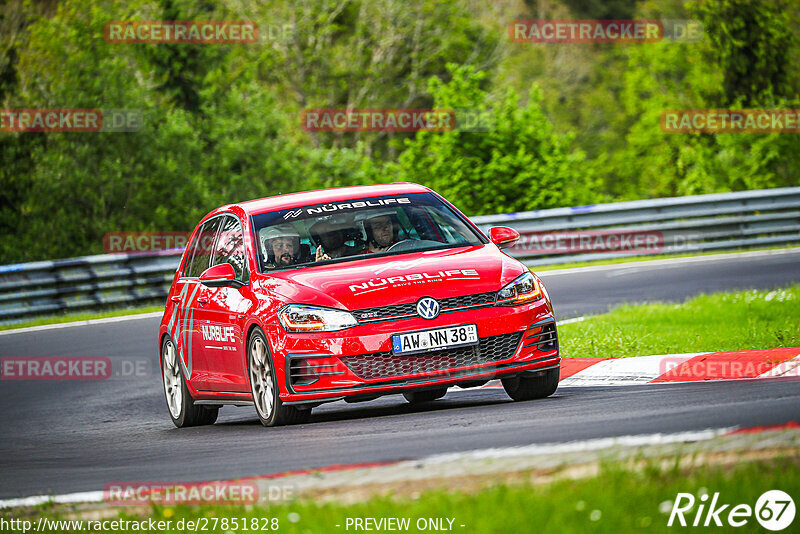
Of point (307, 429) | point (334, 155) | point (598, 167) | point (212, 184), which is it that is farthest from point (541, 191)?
point (598, 167)

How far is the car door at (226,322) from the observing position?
9.49m

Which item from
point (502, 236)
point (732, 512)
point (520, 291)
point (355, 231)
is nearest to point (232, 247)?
point (355, 231)

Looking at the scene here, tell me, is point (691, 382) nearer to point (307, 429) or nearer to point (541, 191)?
point (307, 429)

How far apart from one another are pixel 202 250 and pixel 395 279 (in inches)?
108

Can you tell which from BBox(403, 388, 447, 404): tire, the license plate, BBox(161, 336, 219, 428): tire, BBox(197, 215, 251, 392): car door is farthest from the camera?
BBox(161, 336, 219, 428): tire

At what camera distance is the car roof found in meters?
10.1

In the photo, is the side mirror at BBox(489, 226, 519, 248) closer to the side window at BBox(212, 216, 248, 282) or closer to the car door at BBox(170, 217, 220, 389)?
the side window at BBox(212, 216, 248, 282)

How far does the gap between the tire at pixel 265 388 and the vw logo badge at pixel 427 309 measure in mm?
1048

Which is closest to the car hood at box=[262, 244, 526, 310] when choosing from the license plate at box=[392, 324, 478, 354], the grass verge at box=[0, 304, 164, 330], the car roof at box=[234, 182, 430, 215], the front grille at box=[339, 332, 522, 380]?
the license plate at box=[392, 324, 478, 354]

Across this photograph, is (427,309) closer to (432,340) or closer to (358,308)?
(432,340)

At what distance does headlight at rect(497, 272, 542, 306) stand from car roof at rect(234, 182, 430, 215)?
1.62 m

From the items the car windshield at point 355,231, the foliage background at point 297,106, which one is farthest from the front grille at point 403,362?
the foliage background at point 297,106

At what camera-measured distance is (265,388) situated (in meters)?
9.09

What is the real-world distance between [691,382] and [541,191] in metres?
19.6
